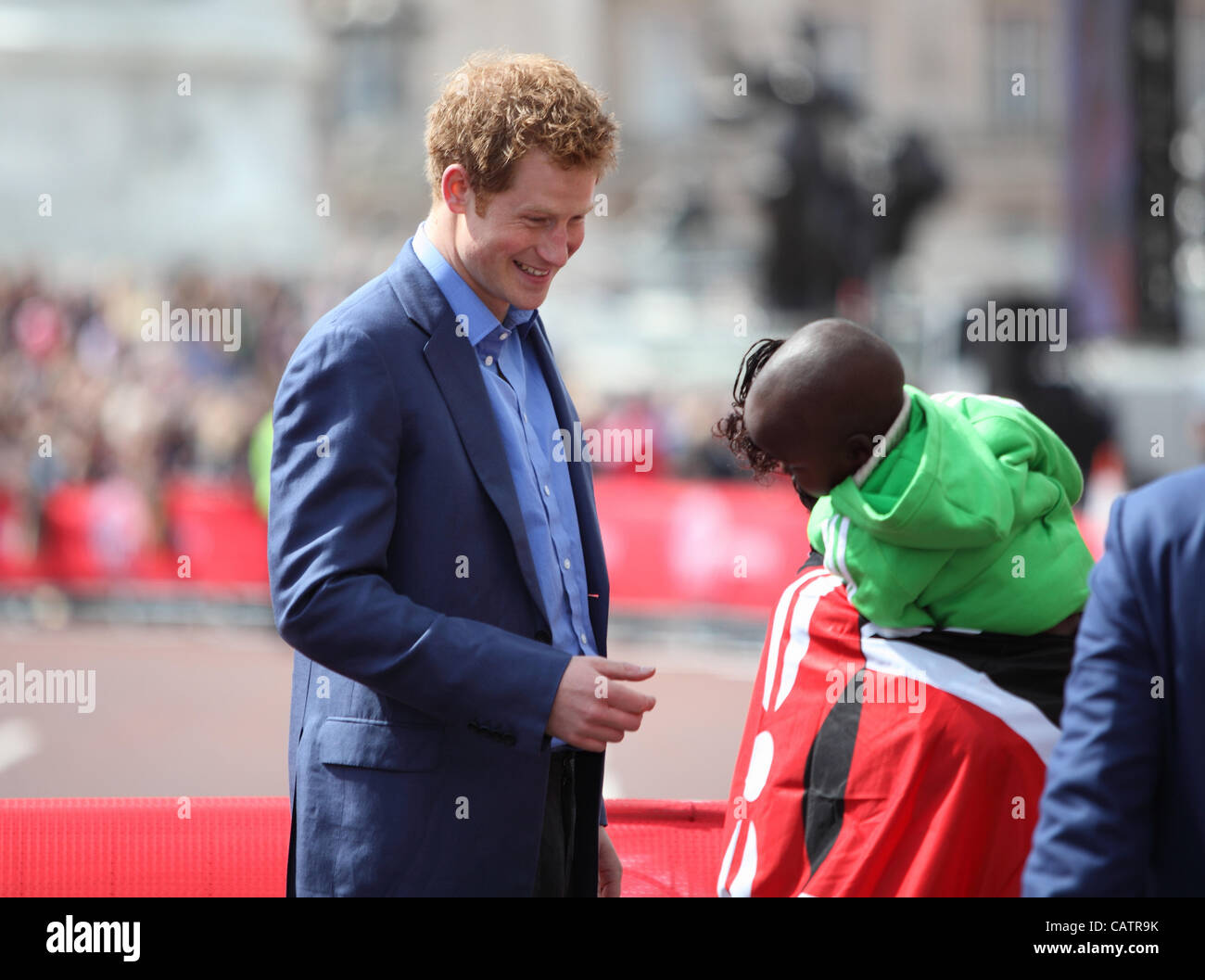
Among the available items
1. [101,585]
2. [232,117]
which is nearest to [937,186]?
[232,117]

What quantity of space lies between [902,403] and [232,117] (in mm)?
20007

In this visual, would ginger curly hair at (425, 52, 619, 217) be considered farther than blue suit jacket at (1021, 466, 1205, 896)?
Yes

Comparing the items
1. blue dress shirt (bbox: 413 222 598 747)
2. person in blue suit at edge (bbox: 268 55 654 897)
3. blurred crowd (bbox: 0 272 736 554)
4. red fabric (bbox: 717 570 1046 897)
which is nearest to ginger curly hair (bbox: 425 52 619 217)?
person in blue suit at edge (bbox: 268 55 654 897)

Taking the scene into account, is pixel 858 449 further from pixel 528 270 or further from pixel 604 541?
pixel 604 541

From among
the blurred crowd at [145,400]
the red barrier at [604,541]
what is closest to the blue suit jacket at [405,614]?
the red barrier at [604,541]

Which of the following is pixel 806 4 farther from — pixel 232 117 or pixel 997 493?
pixel 997 493

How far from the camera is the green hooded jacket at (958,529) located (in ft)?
6.58

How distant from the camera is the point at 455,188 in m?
2.19

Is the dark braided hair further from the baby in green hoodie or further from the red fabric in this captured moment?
the red fabric

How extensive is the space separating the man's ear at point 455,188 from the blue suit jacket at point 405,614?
12 cm

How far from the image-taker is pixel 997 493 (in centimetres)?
203

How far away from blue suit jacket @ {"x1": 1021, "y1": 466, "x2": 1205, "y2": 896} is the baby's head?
0.42 m

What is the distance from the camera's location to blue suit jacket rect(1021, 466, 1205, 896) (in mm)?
1688

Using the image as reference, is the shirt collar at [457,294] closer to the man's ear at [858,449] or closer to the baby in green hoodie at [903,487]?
the baby in green hoodie at [903,487]
